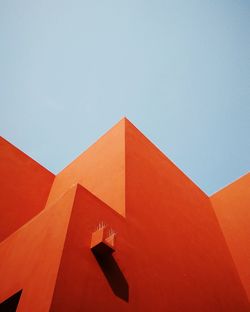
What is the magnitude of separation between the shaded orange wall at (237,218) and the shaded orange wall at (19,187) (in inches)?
237

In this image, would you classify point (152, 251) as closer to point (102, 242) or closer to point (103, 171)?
point (102, 242)

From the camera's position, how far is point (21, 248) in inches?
147

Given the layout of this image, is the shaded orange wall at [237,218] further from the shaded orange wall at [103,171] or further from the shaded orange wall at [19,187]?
the shaded orange wall at [19,187]

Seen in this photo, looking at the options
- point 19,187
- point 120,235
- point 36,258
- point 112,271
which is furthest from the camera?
point 19,187

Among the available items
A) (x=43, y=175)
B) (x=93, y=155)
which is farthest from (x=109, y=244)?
(x=43, y=175)

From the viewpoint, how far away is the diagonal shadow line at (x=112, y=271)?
10.7ft

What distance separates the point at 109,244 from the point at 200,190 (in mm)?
7041

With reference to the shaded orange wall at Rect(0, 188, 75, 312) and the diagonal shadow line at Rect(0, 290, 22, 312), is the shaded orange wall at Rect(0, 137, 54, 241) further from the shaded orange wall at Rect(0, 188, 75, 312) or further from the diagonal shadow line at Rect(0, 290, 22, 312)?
the diagonal shadow line at Rect(0, 290, 22, 312)

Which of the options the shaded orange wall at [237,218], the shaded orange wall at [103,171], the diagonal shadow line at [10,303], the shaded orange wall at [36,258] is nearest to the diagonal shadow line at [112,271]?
the shaded orange wall at [36,258]

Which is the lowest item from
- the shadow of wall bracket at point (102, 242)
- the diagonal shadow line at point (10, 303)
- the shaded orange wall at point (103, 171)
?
the diagonal shadow line at point (10, 303)

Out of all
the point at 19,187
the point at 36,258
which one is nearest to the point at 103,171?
the point at 19,187

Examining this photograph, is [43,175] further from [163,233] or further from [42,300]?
[42,300]

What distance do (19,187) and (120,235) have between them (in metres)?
4.73

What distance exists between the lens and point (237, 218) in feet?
26.9
